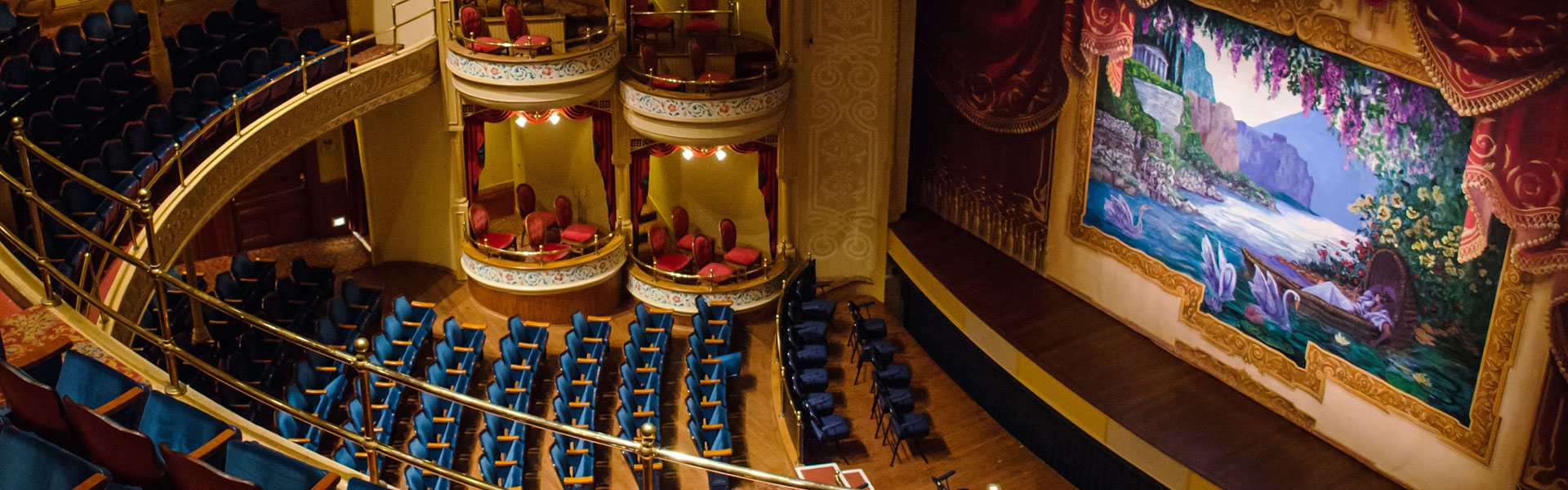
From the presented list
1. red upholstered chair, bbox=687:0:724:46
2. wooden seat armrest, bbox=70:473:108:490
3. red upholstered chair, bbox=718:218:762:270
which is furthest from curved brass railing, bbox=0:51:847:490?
red upholstered chair, bbox=718:218:762:270

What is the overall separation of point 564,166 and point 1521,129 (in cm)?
794

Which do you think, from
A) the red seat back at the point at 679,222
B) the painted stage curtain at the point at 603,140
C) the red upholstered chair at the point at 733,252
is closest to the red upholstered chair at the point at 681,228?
the red seat back at the point at 679,222

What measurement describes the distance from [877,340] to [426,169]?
4.19 metres

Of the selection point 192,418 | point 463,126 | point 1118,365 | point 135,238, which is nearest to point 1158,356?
point 1118,365

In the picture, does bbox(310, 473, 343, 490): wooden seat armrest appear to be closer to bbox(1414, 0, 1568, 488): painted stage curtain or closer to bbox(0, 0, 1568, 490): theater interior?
bbox(0, 0, 1568, 490): theater interior

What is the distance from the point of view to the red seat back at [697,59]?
11.2m

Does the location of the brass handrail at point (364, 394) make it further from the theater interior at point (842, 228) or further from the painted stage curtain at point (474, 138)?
the painted stage curtain at point (474, 138)

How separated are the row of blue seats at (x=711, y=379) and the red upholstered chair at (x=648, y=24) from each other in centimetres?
→ 226

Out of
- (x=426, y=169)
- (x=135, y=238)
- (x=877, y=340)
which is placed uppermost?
(x=135, y=238)

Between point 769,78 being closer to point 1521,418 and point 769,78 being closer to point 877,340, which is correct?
point 877,340

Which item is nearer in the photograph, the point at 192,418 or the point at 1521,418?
the point at 192,418

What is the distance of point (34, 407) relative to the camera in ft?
12.3

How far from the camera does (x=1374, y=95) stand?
26.1ft

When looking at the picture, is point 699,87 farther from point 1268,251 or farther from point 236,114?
point 1268,251
